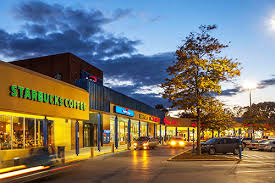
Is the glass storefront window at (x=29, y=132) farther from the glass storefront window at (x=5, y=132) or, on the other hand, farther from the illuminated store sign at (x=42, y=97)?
the illuminated store sign at (x=42, y=97)

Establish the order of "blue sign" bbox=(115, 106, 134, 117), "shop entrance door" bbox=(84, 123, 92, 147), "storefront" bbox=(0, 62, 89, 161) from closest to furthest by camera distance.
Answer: "storefront" bbox=(0, 62, 89, 161) < "shop entrance door" bbox=(84, 123, 92, 147) < "blue sign" bbox=(115, 106, 134, 117)

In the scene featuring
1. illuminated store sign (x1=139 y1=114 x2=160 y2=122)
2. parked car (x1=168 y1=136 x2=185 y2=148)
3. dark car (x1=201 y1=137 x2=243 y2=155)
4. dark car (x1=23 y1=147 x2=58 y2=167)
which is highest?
illuminated store sign (x1=139 y1=114 x2=160 y2=122)

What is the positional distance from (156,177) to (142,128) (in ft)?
167

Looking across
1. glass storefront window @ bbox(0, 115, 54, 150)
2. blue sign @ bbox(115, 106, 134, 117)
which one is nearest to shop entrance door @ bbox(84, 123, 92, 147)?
blue sign @ bbox(115, 106, 134, 117)

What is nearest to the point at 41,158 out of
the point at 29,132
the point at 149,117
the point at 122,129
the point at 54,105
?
the point at 54,105

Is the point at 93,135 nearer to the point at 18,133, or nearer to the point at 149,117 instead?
the point at 18,133

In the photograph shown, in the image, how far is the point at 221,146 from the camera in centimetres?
3078

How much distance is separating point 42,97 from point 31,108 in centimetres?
175

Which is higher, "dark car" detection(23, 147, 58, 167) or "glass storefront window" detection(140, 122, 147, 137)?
"dark car" detection(23, 147, 58, 167)

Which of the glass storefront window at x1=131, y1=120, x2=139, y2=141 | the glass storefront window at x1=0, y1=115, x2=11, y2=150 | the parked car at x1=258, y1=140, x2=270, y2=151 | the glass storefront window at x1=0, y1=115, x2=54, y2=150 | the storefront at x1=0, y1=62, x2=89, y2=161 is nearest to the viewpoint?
the storefront at x1=0, y1=62, x2=89, y2=161

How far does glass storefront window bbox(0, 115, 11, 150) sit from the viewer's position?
23.6m

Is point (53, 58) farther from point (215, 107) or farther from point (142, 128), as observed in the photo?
point (142, 128)

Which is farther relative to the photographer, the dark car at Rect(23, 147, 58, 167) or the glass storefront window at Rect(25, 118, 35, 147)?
the glass storefront window at Rect(25, 118, 35, 147)

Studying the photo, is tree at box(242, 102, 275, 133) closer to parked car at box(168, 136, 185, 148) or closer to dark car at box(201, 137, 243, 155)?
parked car at box(168, 136, 185, 148)
